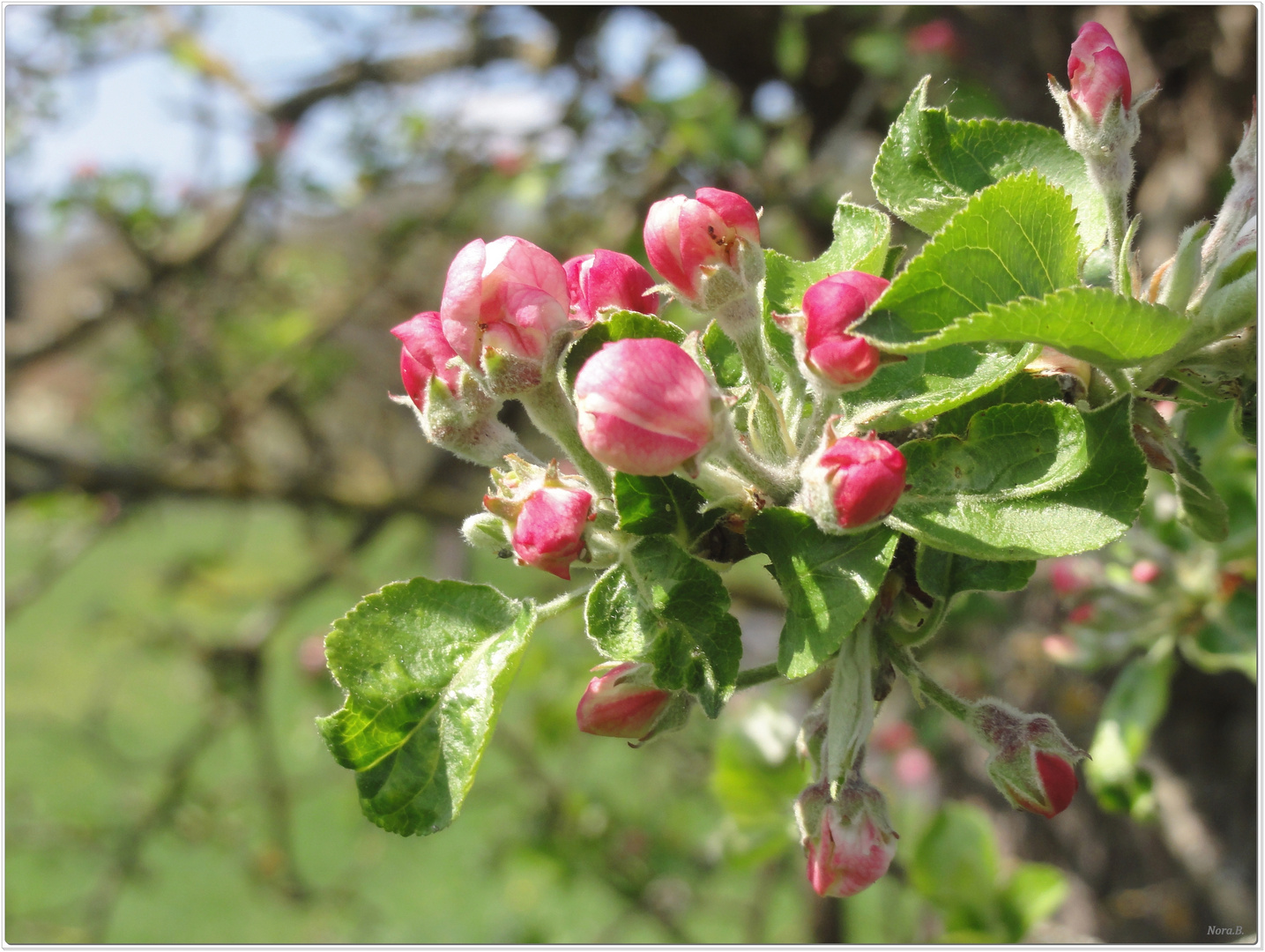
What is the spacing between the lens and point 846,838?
0.76m

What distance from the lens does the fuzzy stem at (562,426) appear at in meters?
0.73

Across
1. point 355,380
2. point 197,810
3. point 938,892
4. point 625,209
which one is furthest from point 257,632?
point 355,380

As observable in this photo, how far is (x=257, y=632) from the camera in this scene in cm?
350

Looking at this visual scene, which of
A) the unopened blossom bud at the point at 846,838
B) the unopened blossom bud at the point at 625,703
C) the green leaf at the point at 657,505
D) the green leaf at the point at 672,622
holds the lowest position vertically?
the unopened blossom bud at the point at 846,838

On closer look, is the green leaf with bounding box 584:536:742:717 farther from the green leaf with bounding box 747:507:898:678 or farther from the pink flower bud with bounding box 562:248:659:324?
the pink flower bud with bounding box 562:248:659:324

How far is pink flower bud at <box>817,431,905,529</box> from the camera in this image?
1.93 ft

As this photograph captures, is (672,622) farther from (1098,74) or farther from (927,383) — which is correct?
(1098,74)

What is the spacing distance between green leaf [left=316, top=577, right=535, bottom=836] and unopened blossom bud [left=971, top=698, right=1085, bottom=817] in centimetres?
40

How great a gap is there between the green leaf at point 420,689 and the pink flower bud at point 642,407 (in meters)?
0.20

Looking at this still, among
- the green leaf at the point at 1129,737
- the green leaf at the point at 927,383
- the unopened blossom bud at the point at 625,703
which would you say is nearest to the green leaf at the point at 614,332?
the green leaf at the point at 927,383

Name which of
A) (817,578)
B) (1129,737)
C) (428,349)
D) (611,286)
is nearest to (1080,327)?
(817,578)

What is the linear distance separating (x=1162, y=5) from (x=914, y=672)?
7.48 ft

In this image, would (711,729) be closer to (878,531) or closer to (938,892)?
(938,892)

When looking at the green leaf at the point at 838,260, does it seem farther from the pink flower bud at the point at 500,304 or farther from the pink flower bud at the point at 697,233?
the pink flower bud at the point at 500,304
